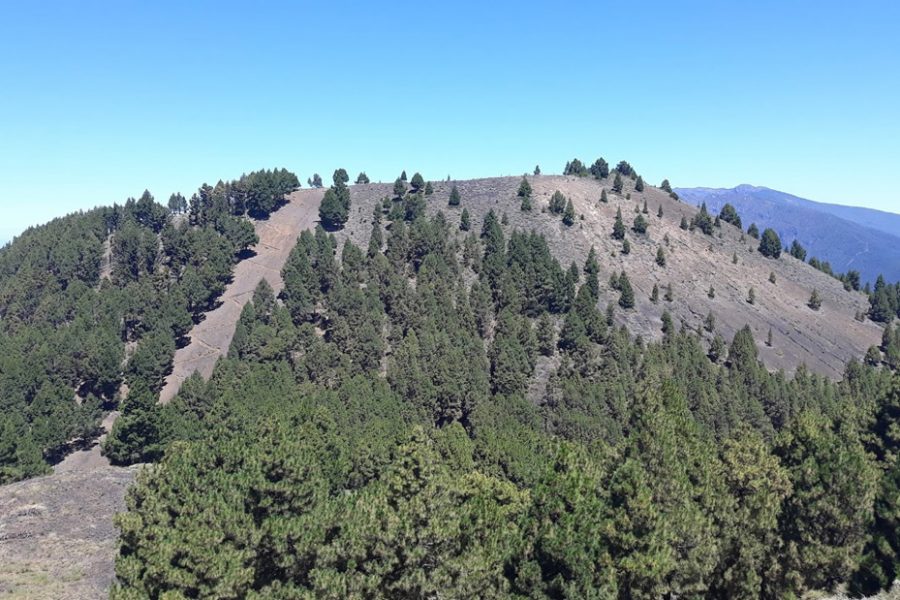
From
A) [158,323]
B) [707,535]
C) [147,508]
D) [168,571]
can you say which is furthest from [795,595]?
[158,323]

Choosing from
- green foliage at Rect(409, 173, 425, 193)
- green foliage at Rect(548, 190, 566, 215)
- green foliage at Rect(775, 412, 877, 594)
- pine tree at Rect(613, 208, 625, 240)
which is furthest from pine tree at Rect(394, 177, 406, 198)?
green foliage at Rect(775, 412, 877, 594)

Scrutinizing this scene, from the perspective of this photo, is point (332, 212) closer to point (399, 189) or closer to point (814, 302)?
point (399, 189)

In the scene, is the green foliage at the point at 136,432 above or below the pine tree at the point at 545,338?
below

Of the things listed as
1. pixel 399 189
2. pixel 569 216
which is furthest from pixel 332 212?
pixel 569 216

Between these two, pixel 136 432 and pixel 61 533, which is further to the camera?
pixel 136 432

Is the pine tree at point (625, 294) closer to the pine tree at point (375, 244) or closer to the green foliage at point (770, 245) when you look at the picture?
the pine tree at point (375, 244)

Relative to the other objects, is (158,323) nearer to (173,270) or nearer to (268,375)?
(173,270)

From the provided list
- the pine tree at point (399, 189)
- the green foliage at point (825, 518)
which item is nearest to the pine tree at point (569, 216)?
the pine tree at point (399, 189)
